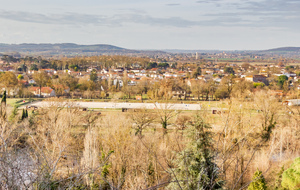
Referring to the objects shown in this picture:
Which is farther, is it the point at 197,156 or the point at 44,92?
the point at 44,92

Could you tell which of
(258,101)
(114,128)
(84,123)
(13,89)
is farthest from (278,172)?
(13,89)

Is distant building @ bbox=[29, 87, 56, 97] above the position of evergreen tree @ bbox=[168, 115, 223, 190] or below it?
below

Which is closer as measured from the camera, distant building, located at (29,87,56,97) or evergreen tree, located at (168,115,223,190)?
evergreen tree, located at (168,115,223,190)

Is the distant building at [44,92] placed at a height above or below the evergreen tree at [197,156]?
below

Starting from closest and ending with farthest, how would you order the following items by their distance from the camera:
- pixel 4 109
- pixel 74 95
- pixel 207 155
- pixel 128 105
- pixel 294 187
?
1. pixel 207 155
2. pixel 294 187
3. pixel 4 109
4. pixel 128 105
5. pixel 74 95

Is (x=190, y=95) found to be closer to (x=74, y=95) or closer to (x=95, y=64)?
(x=74, y=95)

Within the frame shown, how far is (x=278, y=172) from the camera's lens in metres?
9.59

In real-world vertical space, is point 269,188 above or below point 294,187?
below

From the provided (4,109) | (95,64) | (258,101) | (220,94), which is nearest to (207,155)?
(258,101)

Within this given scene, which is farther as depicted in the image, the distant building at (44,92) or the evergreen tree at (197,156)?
the distant building at (44,92)

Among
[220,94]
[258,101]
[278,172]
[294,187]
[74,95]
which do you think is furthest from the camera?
[74,95]

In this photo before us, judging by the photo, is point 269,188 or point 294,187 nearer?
point 294,187

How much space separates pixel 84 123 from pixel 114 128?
7326 millimetres

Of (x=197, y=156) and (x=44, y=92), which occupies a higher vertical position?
(x=197, y=156)
